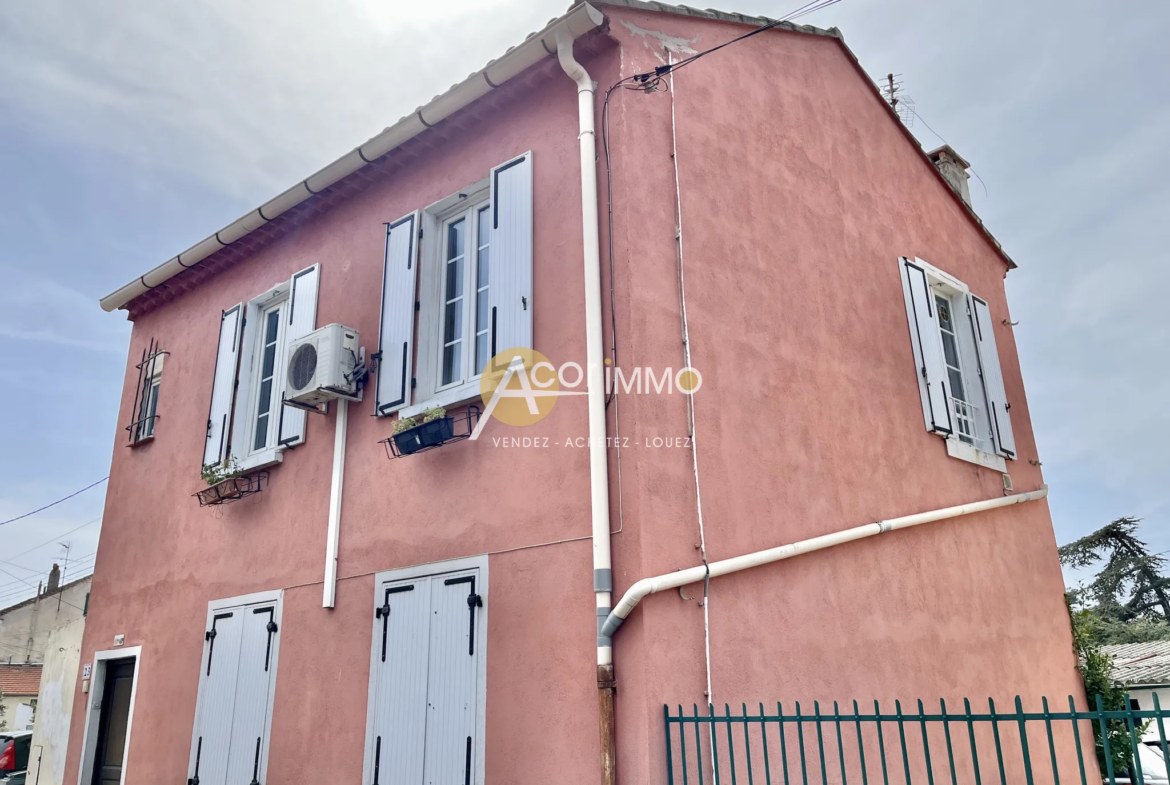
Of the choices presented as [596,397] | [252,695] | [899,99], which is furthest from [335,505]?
[899,99]

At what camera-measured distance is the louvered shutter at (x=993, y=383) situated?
7945 mm

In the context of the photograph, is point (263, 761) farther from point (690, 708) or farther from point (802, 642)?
point (802, 642)

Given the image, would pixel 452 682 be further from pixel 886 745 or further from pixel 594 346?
pixel 886 745

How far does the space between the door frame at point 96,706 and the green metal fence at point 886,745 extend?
5.86 metres

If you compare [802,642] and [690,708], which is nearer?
[690,708]

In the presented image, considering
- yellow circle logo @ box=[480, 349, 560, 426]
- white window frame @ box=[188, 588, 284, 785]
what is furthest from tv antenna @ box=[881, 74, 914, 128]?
white window frame @ box=[188, 588, 284, 785]

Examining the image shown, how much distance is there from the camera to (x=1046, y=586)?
7875 millimetres

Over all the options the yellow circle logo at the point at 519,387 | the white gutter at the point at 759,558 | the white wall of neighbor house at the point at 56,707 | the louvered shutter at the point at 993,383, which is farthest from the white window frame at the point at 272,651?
the louvered shutter at the point at 993,383

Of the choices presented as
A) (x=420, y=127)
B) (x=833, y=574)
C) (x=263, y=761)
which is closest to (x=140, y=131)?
(x=420, y=127)

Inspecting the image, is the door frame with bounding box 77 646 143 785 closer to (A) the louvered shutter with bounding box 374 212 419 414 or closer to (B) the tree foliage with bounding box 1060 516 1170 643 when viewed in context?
(A) the louvered shutter with bounding box 374 212 419 414

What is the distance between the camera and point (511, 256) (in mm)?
5945

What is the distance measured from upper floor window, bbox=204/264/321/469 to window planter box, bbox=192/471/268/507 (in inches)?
4.3

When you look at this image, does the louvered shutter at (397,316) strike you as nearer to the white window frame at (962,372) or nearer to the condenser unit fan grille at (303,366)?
the condenser unit fan grille at (303,366)

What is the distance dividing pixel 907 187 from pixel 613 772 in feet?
21.1
